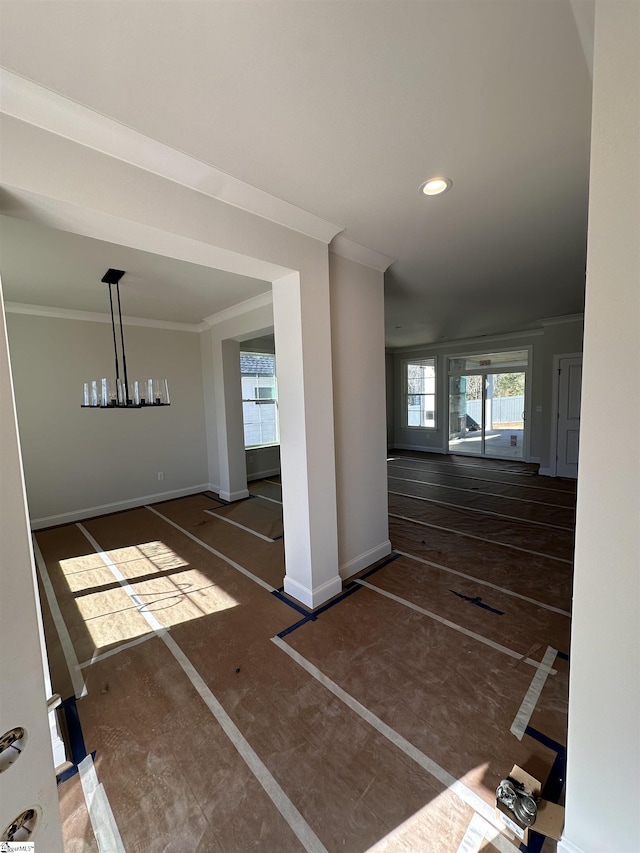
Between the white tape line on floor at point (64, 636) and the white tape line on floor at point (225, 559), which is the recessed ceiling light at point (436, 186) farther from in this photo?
the white tape line on floor at point (64, 636)

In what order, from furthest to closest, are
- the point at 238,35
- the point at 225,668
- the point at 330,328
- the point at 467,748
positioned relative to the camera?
the point at 330,328
the point at 225,668
the point at 467,748
the point at 238,35

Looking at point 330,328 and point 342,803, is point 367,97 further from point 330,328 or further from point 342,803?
point 342,803

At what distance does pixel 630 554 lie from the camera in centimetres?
93

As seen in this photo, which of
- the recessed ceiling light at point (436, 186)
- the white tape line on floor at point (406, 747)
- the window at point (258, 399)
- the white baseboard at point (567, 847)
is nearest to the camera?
the white baseboard at point (567, 847)

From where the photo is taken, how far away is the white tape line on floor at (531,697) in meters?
1.64

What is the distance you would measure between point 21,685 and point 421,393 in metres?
9.25

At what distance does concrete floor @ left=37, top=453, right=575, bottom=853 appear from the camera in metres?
1.31

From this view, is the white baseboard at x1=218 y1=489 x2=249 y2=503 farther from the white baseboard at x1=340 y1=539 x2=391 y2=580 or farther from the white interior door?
the white interior door

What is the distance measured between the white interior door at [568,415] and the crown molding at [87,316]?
20.6 ft

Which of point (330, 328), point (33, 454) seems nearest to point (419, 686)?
point (330, 328)

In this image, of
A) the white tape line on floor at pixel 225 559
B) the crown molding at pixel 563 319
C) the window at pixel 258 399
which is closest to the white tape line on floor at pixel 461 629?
the white tape line on floor at pixel 225 559

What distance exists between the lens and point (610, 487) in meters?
0.96

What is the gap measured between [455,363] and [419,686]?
7.90 metres

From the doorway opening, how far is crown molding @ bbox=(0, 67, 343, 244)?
705cm
